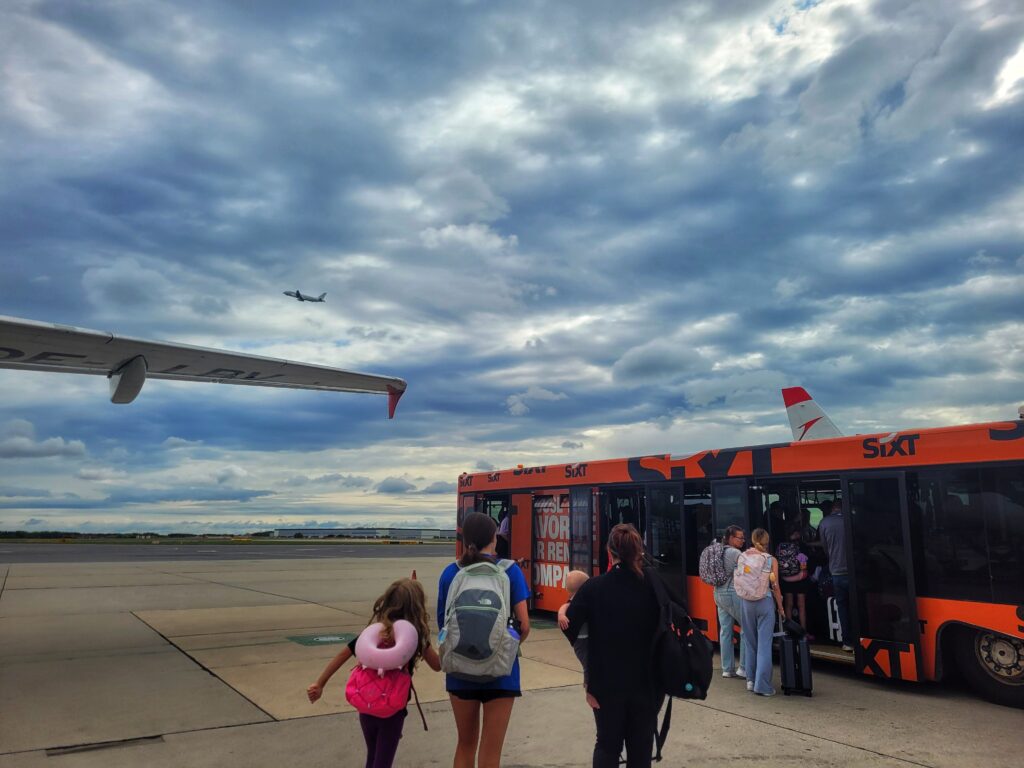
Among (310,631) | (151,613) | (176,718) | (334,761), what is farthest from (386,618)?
(151,613)

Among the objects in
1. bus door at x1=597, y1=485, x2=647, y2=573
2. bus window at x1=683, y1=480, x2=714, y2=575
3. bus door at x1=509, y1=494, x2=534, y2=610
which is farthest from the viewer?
bus door at x1=509, y1=494, x2=534, y2=610

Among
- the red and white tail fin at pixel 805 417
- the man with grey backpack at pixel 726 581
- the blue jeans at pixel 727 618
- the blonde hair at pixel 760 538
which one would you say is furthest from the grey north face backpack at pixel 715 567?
the red and white tail fin at pixel 805 417

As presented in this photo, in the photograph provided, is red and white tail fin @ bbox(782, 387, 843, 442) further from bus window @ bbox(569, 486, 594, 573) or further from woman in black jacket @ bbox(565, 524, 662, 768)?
woman in black jacket @ bbox(565, 524, 662, 768)

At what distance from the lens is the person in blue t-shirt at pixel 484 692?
3.74 metres

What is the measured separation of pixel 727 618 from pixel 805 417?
12910 mm

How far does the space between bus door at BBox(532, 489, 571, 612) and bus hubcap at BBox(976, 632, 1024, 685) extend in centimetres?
630

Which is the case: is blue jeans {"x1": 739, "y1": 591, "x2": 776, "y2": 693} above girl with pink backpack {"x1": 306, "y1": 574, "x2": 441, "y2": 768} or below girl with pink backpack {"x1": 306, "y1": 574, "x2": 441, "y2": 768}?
below

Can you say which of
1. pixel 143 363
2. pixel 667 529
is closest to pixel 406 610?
pixel 143 363

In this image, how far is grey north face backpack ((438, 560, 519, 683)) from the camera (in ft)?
11.8

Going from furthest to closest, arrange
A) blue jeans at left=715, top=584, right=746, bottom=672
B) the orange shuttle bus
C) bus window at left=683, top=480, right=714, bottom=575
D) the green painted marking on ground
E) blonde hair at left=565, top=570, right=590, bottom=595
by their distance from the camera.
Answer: the green painted marking on ground, bus window at left=683, top=480, right=714, bottom=575, blue jeans at left=715, top=584, right=746, bottom=672, the orange shuttle bus, blonde hair at left=565, top=570, right=590, bottom=595

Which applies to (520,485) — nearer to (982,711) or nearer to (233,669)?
(233,669)

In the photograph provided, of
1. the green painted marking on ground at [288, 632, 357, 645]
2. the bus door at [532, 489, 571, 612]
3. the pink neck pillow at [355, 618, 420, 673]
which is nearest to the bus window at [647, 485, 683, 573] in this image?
the bus door at [532, 489, 571, 612]

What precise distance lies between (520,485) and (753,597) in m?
6.75

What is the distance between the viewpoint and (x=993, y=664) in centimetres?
713
